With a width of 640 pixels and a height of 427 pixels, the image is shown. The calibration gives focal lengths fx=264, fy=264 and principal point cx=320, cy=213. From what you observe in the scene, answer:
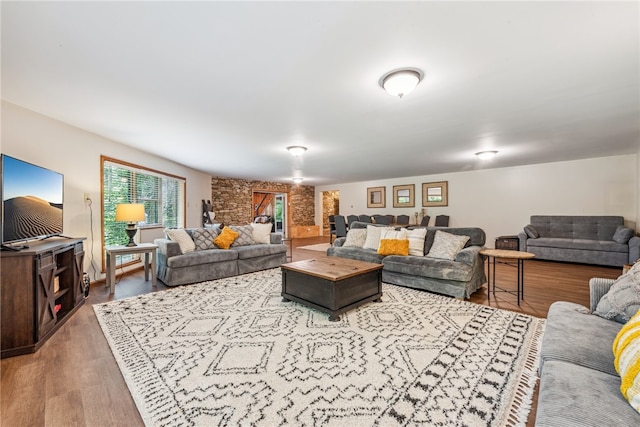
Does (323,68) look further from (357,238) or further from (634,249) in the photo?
(634,249)

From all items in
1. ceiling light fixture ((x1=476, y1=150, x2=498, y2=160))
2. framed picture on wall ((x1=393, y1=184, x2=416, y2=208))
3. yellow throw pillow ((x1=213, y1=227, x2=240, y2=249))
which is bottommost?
yellow throw pillow ((x1=213, y1=227, x2=240, y2=249))

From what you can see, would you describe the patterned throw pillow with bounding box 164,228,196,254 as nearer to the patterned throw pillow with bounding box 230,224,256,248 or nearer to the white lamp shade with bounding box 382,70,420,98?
the patterned throw pillow with bounding box 230,224,256,248

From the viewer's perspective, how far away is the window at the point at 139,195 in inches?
174

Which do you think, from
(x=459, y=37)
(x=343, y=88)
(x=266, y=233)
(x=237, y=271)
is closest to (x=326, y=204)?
(x=266, y=233)

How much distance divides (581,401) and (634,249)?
19.4ft

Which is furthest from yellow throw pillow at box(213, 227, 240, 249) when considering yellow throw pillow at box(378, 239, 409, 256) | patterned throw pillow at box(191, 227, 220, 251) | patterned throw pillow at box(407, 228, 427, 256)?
patterned throw pillow at box(407, 228, 427, 256)

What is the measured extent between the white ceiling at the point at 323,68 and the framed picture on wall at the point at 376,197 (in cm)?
545

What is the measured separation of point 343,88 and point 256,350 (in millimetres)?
2406

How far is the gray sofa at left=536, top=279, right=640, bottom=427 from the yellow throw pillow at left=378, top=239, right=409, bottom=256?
2283 mm

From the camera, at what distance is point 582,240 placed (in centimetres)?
546

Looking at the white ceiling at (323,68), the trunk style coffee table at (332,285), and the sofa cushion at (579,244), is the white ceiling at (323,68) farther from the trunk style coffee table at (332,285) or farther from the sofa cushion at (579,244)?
the sofa cushion at (579,244)

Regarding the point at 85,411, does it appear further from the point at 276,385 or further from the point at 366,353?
the point at 366,353

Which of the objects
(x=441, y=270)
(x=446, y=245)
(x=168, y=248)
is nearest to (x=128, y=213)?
(x=168, y=248)

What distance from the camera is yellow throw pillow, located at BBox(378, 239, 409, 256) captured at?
400 centimetres
